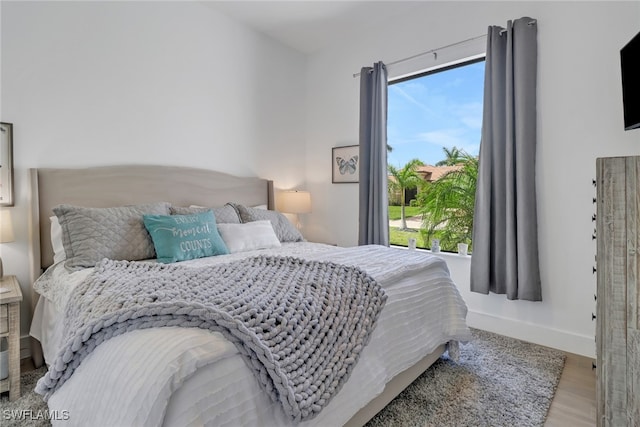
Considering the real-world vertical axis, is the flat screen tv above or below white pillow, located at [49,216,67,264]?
Result: above

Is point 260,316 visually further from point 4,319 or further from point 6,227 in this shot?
point 6,227

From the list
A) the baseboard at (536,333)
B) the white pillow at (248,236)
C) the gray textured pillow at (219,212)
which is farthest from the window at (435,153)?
the gray textured pillow at (219,212)

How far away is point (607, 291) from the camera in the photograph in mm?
1315

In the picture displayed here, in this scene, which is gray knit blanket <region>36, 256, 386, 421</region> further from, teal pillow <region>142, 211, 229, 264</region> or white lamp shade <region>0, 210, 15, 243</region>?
white lamp shade <region>0, 210, 15, 243</region>

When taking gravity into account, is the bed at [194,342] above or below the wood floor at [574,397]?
above

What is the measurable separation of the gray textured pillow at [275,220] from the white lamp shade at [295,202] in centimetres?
57

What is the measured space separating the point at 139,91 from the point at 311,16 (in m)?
1.74

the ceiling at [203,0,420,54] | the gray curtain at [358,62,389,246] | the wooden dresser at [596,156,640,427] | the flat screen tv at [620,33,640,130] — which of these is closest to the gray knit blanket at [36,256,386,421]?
the wooden dresser at [596,156,640,427]

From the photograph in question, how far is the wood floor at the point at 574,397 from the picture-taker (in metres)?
1.62

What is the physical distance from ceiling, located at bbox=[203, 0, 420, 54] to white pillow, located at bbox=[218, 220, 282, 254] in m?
2.00

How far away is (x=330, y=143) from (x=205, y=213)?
1.87 m

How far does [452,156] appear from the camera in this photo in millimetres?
3133

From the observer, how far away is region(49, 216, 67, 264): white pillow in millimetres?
2070

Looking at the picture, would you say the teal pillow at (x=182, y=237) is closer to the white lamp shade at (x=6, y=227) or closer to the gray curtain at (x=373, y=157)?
the white lamp shade at (x=6, y=227)
